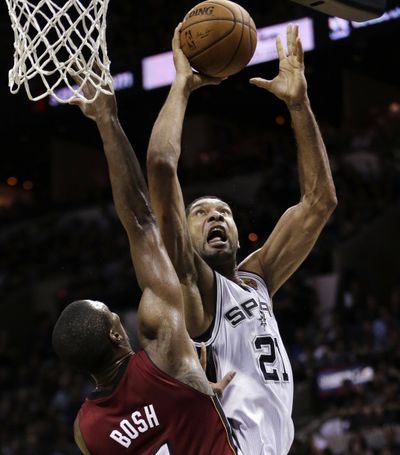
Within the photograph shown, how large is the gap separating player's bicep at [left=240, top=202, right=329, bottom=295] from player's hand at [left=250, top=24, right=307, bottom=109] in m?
0.45

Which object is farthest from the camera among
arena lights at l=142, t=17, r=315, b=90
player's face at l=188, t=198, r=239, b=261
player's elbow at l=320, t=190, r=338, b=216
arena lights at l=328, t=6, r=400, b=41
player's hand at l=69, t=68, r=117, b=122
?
arena lights at l=142, t=17, r=315, b=90

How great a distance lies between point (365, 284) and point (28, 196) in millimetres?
9730

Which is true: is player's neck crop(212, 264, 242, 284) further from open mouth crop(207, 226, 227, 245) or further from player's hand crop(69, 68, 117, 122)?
player's hand crop(69, 68, 117, 122)

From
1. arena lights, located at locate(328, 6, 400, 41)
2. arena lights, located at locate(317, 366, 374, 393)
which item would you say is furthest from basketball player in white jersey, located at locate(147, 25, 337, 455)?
arena lights, located at locate(317, 366, 374, 393)

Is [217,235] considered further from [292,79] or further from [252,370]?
[292,79]

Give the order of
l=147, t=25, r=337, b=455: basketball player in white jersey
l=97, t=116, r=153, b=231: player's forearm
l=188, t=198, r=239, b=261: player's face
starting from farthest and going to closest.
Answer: l=188, t=198, r=239, b=261: player's face
l=147, t=25, r=337, b=455: basketball player in white jersey
l=97, t=116, r=153, b=231: player's forearm

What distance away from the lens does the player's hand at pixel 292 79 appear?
4.14 metres

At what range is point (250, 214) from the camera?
648 cm

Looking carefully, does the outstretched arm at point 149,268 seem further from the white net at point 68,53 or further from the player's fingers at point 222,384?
the player's fingers at point 222,384

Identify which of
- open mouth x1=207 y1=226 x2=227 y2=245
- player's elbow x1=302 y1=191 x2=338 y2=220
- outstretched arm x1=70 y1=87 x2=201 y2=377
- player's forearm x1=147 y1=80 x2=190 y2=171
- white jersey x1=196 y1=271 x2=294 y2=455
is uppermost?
player's forearm x1=147 y1=80 x2=190 y2=171

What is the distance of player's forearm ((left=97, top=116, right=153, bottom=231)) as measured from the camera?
315 cm

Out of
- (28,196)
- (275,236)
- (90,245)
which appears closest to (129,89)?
(90,245)

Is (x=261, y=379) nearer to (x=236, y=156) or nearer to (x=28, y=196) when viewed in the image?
(x=236, y=156)

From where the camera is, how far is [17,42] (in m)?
3.85
